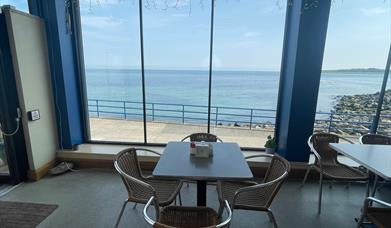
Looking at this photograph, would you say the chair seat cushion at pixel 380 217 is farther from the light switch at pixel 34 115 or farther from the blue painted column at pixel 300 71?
the light switch at pixel 34 115

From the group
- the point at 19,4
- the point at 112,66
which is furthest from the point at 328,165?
the point at 19,4

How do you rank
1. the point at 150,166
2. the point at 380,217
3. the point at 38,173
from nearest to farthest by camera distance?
the point at 380,217
the point at 38,173
the point at 150,166

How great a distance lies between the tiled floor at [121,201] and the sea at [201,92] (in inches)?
44.3

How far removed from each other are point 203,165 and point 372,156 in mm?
1478

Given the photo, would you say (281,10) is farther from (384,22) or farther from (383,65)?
(383,65)

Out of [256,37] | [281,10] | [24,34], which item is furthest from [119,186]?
[281,10]

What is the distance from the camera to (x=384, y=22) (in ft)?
9.44

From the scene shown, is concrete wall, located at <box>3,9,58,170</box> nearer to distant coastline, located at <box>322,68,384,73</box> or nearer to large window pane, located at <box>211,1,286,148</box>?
large window pane, located at <box>211,1,286,148</box>

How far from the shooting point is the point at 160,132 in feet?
12.6

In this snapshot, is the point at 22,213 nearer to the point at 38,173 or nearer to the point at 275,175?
the point at 38,173

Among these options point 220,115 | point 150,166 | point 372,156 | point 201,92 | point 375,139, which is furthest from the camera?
point 220,115

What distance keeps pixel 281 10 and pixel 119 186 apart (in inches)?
123

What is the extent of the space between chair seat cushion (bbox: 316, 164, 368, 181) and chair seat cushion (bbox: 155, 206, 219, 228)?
4.62 ft

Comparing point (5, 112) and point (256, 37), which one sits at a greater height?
point (256, 37)
